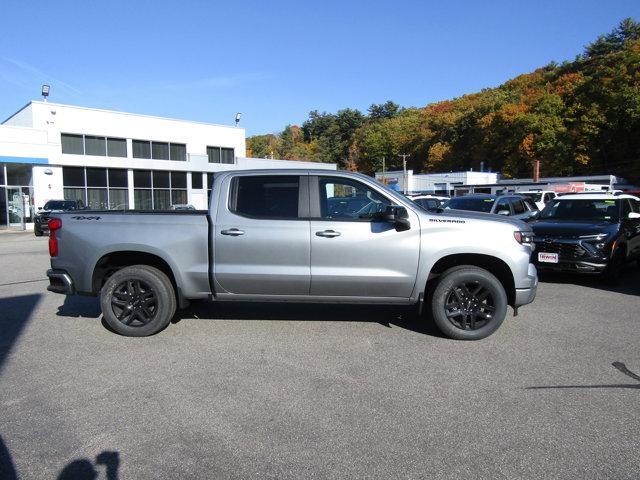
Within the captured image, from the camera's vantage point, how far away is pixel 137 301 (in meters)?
5.72

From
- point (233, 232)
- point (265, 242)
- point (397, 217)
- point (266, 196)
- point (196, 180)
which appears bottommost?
point (265, 242)

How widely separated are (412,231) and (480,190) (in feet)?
190

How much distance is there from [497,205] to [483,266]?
7.49 meters

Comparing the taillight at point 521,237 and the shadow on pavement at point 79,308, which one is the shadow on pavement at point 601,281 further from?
the shadow on pavement at point 79,308

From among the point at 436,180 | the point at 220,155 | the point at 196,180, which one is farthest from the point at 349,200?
the point at 436,180

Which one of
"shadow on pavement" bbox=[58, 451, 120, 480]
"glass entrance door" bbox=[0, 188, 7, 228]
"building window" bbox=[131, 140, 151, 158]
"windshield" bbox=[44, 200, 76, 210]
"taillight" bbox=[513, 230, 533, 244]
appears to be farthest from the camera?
"building window" bbox=[131, 140, 151, 158]

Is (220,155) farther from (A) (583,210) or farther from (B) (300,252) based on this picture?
(B) (300,252)

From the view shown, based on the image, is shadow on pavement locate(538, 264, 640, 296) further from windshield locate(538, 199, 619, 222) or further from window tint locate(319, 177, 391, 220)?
window tint locate(319, 177, 391, 220)

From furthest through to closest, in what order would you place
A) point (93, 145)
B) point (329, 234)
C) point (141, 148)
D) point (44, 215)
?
point (141, 148)
point (93, 145)
point (44, 215)
point (329, 234)

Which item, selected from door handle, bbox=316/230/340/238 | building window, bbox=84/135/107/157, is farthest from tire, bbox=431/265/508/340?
building window, bbox=84/135/107/157

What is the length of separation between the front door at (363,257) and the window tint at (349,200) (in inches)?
3.9

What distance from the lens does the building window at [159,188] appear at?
34.2m

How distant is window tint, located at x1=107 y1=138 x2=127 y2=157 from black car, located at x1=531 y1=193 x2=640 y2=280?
2976 cm

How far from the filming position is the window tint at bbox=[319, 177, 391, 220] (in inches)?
221
